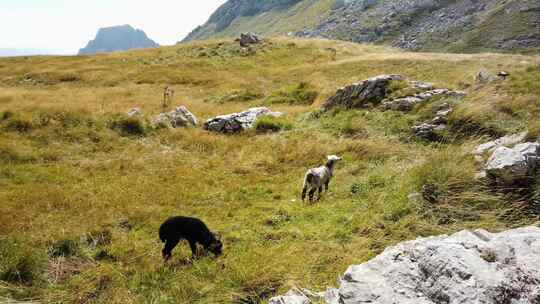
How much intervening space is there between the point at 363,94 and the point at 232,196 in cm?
1148

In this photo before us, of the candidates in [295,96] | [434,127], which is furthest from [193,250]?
[295,96]

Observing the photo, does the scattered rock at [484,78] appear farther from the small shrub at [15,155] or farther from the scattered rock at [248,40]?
the scattered rock at [248,40]

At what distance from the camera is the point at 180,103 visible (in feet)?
100

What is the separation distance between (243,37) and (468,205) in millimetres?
60291

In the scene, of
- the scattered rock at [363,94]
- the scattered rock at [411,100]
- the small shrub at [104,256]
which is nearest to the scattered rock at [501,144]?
the scattered rock at [411,100]

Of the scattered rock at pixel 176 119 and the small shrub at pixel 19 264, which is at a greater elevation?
the scattered rock at pixel 176 119

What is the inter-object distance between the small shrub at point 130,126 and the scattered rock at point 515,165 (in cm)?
1604

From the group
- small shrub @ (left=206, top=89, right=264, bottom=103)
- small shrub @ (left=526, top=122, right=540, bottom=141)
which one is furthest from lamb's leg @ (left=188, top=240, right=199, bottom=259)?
small shrub @ (left=206, top=89, right=264, bottom=103)

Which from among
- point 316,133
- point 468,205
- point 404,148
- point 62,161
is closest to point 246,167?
point 316,133

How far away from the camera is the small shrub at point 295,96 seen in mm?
29383

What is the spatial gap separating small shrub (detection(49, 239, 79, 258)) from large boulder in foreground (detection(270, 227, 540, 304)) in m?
6.53

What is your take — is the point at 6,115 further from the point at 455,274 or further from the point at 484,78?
the point at 484,78

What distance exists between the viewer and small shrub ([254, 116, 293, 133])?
19938 mm

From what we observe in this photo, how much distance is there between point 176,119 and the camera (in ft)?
69.0
